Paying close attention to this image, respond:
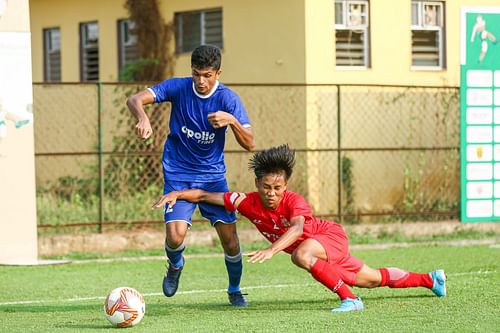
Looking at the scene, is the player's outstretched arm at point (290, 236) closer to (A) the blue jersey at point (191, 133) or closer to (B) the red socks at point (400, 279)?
(B) the red socks at point (400, 279)

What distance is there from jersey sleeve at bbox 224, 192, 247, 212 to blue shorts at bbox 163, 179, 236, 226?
0.61 ft

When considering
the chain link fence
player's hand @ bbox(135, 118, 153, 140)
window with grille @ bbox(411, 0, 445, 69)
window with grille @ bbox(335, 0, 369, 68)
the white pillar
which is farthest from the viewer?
window with grille @ bbox(411, 0, 445, 69)

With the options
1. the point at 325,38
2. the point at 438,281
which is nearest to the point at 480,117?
the point at 325,38

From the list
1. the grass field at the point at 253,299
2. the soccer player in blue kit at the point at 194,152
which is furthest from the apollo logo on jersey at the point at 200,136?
the grass field at the point at 253,299

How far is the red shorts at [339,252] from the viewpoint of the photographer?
9.24m

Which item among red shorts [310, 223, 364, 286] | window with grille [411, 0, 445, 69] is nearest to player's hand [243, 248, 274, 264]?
red shorts [310, 223, 364, 286]

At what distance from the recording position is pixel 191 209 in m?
9.73

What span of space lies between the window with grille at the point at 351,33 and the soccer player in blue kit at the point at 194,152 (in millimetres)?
10457

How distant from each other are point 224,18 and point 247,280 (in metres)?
9.55

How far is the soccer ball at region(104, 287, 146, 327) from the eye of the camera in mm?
8484

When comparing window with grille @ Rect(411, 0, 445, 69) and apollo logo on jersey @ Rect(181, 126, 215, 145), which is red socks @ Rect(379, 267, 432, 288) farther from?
window with grille @ Rect(411, 0, 445, 69)

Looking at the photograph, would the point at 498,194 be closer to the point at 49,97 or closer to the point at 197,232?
the point at 197,232

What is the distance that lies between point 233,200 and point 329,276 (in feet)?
3.41

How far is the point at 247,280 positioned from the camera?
12.2m
